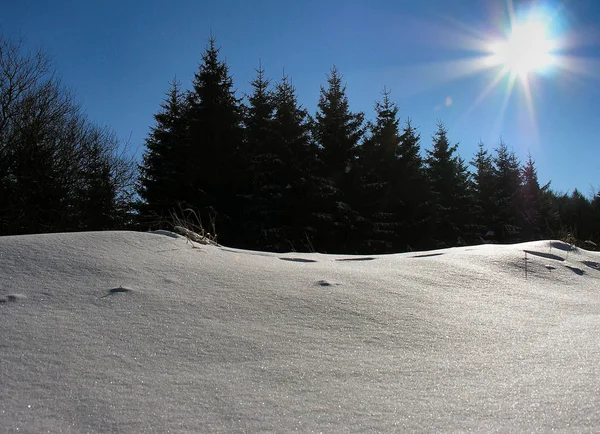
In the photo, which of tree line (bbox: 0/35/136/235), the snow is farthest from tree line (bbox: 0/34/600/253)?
the snow

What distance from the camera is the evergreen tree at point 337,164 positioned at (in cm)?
1226

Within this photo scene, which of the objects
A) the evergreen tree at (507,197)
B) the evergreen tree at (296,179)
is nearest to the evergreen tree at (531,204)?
the evergreen tree at (507,197)

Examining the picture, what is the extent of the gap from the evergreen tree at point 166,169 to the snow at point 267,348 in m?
9.99

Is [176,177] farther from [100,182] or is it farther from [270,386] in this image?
[270,386]

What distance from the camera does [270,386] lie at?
95 centimetres

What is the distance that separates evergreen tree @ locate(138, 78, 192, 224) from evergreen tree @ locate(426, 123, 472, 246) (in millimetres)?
9533

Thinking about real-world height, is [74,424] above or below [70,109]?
below

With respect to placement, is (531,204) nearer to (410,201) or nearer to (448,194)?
(448,194)

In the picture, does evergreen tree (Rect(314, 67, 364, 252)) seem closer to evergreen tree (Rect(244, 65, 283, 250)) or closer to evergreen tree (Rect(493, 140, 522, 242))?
evergreen tree (Rect(244, 65, 283, 250))

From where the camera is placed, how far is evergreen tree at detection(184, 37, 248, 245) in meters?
Result: 11.7

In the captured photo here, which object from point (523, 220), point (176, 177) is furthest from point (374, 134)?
point (523, 220)

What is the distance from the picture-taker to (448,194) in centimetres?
1666

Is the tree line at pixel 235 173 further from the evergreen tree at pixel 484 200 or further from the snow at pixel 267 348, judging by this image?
the snow at pixel 267 348

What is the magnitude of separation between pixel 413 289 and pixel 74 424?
1.46 metres
